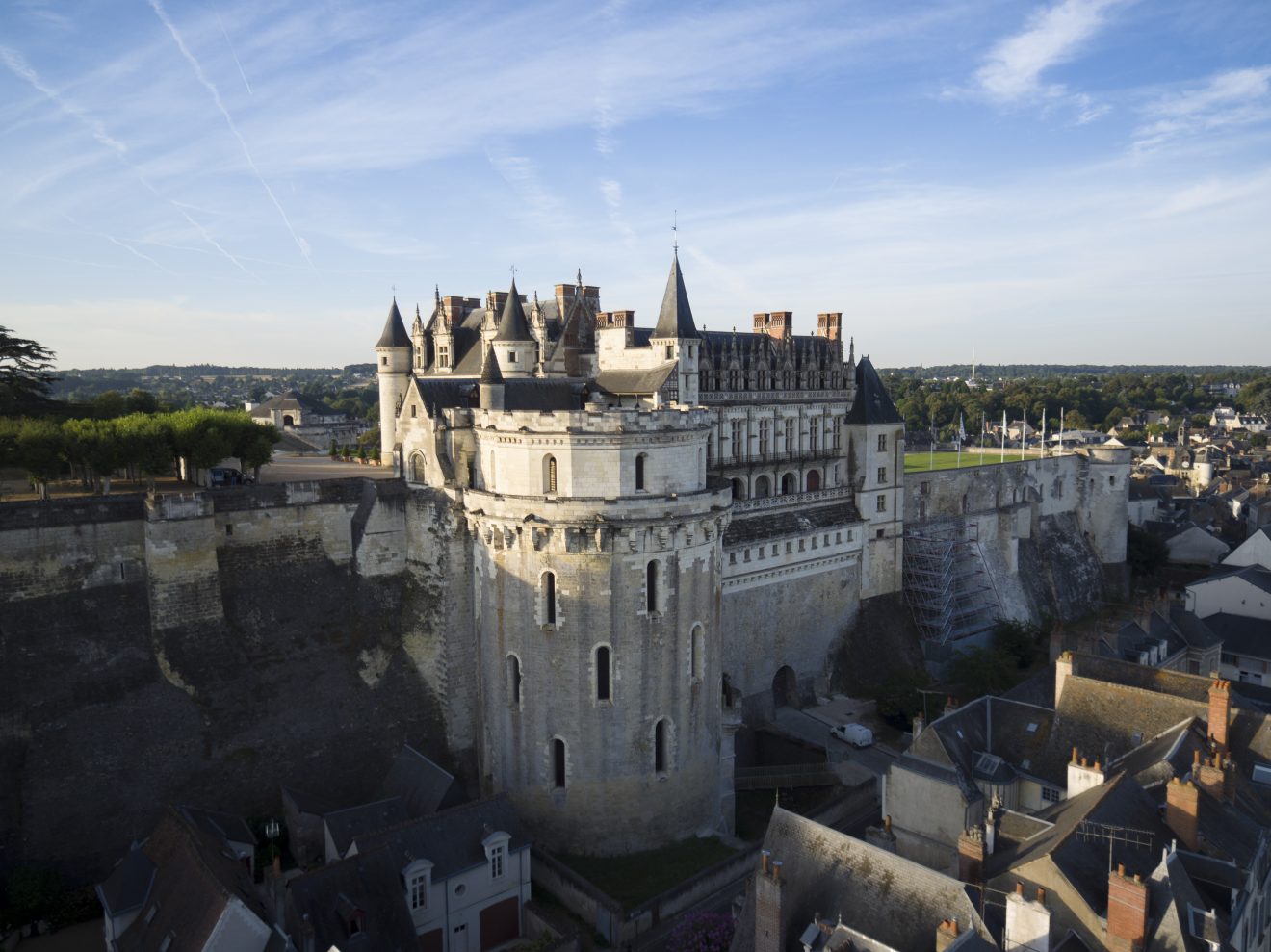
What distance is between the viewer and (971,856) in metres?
19.0

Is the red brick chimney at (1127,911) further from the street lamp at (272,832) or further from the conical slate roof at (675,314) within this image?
the conical slate roof at (675,314)

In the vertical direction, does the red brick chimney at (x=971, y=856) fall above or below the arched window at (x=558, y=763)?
above

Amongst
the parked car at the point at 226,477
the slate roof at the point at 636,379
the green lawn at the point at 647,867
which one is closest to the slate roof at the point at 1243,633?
the slate roof at the point at 636,379

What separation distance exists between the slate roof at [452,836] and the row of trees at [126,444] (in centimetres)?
1879

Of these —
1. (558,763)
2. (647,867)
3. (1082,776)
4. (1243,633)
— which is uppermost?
(1082,776)

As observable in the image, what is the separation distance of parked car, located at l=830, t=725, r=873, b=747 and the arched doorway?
3.57m

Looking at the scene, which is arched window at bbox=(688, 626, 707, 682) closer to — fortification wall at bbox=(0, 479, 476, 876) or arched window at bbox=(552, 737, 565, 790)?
arched window at bbox=(552, 737, 565, 790)

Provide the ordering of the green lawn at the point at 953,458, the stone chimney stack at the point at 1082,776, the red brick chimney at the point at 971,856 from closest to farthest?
the red brick chimney at the point at 971,856 → the stone chimney stack at the point at 1082,776 → the green lawn at the point at 953,458

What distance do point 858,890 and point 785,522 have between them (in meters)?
24.3

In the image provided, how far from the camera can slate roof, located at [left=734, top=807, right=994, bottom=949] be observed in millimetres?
16625

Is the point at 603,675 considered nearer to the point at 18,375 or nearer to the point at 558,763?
the point at 558,763

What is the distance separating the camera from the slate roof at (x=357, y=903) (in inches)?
735

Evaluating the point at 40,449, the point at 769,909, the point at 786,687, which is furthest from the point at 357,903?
the point at 786,687

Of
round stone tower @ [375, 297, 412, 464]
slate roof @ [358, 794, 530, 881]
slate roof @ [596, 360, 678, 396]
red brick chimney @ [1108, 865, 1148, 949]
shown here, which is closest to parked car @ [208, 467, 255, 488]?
round stone tower @ [375, 297, 412, 464]
